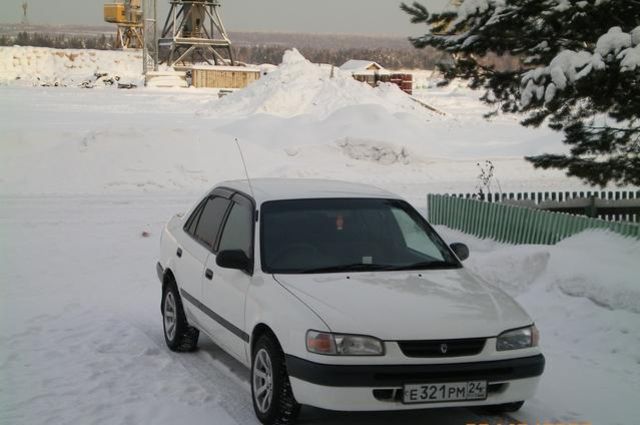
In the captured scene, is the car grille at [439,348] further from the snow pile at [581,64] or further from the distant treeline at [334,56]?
the distant treeline at [334,56]

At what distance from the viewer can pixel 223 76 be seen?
7400cm

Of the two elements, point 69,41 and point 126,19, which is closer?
point 126,19

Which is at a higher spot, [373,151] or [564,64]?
[564,64]

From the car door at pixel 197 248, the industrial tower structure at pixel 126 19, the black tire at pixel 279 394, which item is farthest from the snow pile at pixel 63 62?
the black tire at pixel 279 394

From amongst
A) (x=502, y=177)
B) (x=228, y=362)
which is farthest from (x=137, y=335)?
(x=502, y=177)

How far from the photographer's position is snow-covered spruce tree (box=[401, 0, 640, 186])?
9672mm

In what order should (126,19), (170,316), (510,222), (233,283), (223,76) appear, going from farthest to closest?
(126,19) < (223,76) < (510,222) < (170,316) < (233,283)

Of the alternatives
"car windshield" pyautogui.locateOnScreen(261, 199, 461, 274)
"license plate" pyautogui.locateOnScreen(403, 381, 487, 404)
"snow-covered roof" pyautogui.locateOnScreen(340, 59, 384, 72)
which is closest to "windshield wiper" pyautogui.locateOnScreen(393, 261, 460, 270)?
"car windshield" pyautogui.locateOnScreen(261, 199, 461, 274)

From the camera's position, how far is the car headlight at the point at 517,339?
216 inches

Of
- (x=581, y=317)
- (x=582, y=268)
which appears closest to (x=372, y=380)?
(x=581, y=317)

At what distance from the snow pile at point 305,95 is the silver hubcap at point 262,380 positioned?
118 ft

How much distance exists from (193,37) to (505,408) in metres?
79.2

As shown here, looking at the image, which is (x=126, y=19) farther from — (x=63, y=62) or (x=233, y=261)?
(x=233, y=261)

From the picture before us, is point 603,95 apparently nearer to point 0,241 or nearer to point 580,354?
point 580,354
